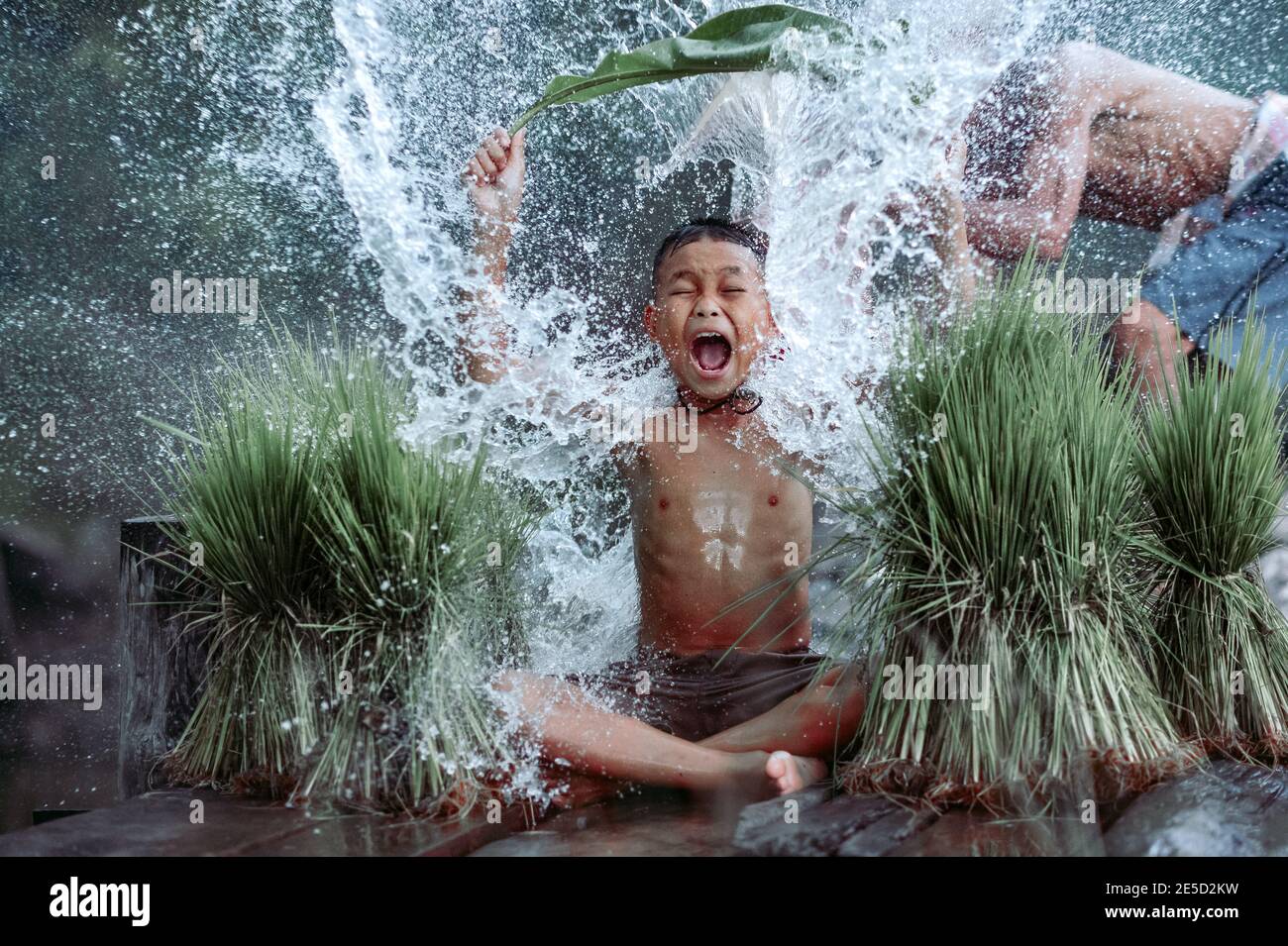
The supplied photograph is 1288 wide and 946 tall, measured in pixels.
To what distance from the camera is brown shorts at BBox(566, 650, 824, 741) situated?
182cm

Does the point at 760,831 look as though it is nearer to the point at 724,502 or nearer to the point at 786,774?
the point at 786,774

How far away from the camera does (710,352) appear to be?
6.38 ft

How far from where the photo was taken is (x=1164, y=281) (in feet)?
7.54

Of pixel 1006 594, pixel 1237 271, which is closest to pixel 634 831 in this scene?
pixel 1006 594

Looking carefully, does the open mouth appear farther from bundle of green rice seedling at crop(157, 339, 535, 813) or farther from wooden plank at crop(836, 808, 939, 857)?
wooden plank at crop(836, 808, 939, 857)

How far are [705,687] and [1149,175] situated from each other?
5.11 ft

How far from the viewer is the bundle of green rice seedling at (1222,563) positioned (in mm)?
1612

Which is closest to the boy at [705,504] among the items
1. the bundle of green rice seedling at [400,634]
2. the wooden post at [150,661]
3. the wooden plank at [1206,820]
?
the bundle of green rice seedling at [400,634]

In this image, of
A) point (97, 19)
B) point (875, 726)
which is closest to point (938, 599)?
point (875, 726)

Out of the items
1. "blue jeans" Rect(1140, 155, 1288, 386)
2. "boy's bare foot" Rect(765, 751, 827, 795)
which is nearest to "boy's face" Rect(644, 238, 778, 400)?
"boy's bare foot" Rect(765, 751, 827, 795)

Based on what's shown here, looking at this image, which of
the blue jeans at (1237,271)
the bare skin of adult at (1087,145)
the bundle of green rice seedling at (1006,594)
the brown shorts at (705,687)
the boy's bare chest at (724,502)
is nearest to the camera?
the bundle of green rice seedling at (1006,594)

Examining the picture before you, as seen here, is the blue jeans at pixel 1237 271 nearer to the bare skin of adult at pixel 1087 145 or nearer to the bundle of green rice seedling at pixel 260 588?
the bare skin of adult at pixel 1087 145

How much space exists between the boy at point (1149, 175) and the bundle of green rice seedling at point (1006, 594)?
0.78 m
